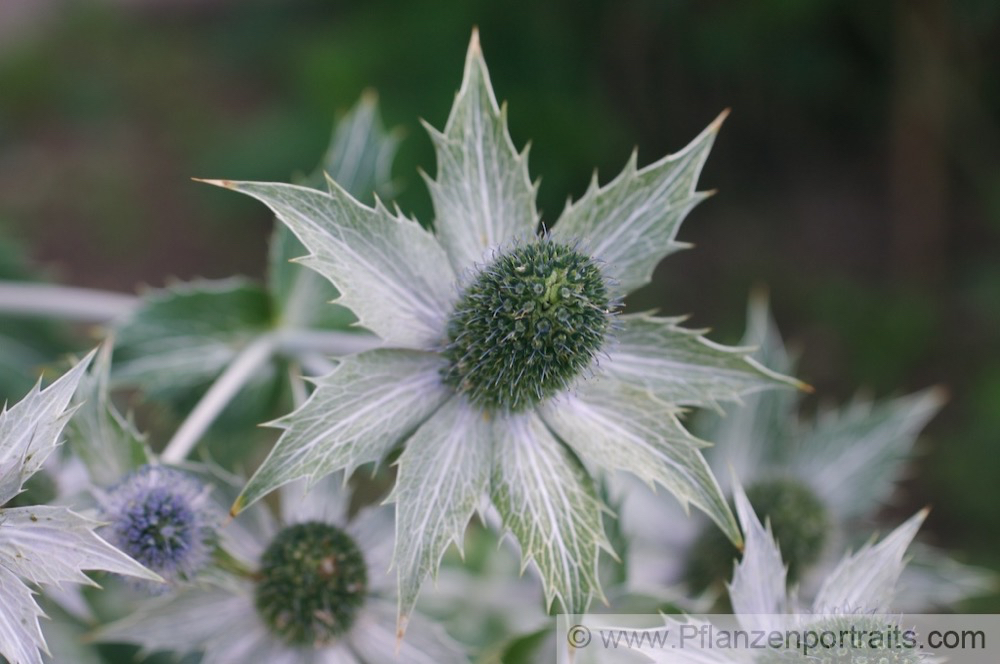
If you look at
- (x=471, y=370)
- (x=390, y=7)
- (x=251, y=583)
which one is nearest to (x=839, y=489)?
(x=471, y=370)

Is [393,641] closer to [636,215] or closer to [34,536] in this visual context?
[34,536]

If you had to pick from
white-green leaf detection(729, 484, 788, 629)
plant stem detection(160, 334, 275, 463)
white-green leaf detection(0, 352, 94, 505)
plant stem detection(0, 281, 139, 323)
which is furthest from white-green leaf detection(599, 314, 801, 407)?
plant stem detection(0, 281, 139, 323)

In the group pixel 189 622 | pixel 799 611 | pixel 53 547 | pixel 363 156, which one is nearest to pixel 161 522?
pixel 53 547

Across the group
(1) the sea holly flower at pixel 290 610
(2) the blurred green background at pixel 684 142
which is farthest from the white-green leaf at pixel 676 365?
(2) the blurred green background at pixel 684 142

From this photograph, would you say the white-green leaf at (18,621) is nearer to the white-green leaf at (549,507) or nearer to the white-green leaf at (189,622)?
the white-green leaf at (189,622)

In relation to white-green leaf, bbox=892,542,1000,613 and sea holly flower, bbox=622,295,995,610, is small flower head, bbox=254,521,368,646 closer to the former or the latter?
sea holly flower, bbox=622,295,995,610

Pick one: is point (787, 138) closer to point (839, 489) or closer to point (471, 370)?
point (839, 489)
